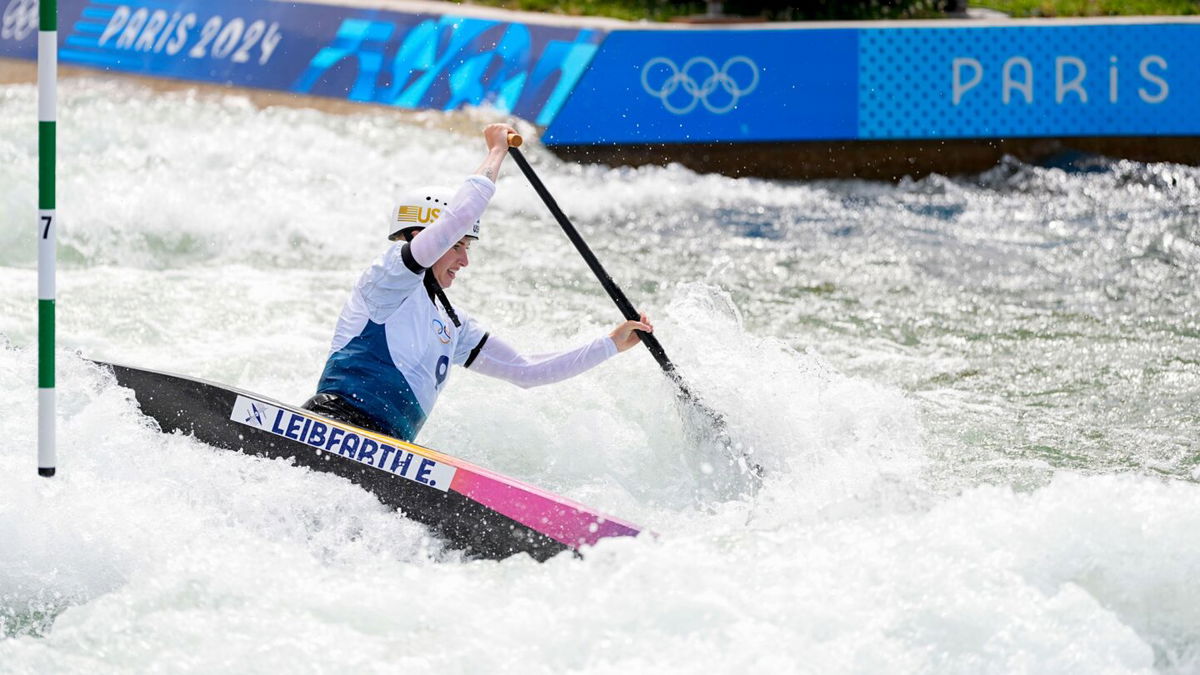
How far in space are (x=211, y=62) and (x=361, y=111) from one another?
172 cm

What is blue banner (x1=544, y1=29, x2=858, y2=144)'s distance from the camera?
11.7 metres

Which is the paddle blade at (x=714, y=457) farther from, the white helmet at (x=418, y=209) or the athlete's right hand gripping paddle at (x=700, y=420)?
the white helmet at (x=418, y=209)

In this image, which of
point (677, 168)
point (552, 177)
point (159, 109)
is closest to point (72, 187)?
point (159, 109)

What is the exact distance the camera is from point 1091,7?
14828 mm

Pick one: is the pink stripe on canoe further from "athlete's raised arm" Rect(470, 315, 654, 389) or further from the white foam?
"athlete's raised arm" Rect(470, 315, 654, 389)

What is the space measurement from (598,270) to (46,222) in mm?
2242

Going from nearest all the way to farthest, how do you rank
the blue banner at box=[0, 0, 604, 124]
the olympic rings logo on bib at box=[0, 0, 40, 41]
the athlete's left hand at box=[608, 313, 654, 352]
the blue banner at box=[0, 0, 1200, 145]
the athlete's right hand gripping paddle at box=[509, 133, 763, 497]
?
the athlete's left hand at box=[608, 313, 654, 352] < the athlete's right hand gripping paddle at box=[509, 133, 763, 497] < the blue banner at box=[0, 0, 1200, 145] < the blue banner at box=[0, 0, 604, 124] < the olympic rings logo on bib at box=[0, 0, 40, 41]

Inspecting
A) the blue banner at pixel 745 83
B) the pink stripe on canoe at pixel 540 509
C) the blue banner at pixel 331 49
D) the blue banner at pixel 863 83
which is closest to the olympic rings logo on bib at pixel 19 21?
the blue banner at pixel 331 49

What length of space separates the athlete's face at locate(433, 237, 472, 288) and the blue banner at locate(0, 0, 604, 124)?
711 cm

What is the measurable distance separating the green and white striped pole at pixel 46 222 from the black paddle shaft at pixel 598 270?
68.3 inches

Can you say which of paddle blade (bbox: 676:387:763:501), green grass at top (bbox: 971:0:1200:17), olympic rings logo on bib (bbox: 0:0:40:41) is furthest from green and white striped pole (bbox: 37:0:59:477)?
green grass at top (bbox: 971:0:1200:17)

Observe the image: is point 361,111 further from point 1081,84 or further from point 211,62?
point 1081,84

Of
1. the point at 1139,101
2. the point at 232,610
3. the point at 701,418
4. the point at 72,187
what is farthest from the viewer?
the point at 1139,101

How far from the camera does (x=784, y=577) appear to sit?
4375 millimetres
